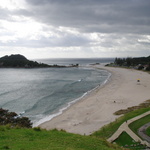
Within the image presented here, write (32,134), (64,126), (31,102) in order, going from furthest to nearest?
(31,102) → (64,126) → (32,134)

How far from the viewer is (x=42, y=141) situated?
11.3m

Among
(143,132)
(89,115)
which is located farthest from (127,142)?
(89,115)

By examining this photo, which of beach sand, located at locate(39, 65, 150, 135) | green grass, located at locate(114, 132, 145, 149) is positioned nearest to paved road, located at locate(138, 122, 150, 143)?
green grass, located at locate(114, 132, 145, 149)

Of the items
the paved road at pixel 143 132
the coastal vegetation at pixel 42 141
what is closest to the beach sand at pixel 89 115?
the paved road at pixel 143 132

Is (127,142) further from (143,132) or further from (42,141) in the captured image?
(42,141)

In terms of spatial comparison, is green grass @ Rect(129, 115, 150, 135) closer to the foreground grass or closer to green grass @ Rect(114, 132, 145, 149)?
green grass @ Rect(114, 132, 145, 149)

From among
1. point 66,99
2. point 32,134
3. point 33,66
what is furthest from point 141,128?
point 33,66

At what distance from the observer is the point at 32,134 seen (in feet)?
42.1

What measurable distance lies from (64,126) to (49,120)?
3862mm

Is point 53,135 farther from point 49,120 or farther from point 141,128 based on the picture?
point 49,120

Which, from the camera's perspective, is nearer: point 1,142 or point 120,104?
point 1,142

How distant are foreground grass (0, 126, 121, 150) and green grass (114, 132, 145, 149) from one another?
5.57 meters

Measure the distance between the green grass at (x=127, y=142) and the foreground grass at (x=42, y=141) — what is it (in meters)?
5.57

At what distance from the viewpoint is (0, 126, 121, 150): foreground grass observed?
33.0 feet
